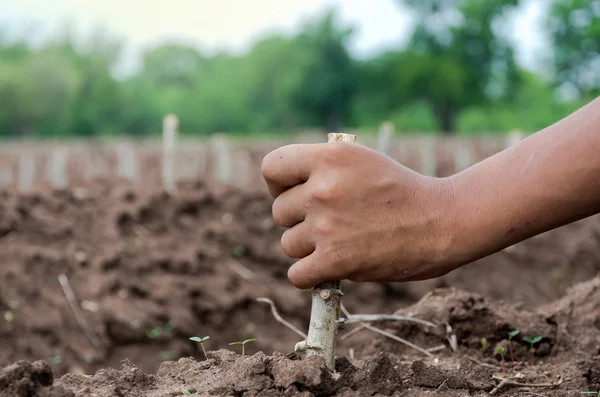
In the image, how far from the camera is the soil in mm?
1865

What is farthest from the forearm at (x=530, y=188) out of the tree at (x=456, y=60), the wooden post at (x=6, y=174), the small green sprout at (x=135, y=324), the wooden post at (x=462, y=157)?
the tree at (x=456, y=60)

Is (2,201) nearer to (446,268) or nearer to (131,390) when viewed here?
(131,390)

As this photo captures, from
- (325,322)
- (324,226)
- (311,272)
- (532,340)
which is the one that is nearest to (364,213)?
(324,226)

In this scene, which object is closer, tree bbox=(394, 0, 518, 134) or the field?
the field

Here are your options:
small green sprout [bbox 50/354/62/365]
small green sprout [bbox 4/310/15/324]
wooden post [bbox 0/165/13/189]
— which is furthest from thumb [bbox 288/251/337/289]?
wooden post [bbox 0/165/13/189]

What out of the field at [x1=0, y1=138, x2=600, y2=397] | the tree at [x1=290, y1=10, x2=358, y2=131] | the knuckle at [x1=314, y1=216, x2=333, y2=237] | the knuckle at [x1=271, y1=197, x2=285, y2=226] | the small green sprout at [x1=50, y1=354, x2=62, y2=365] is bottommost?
the small green sprout at [x1=50, y1=354, x2=62, y2=365]

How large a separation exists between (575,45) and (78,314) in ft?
134

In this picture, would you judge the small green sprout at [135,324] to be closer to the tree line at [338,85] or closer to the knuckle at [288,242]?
the knuckle at [288,242]

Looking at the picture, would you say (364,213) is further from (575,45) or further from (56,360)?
(575,45)

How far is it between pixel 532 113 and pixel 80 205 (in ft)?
186

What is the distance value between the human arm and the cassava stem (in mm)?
96

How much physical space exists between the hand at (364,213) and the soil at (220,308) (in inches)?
11.5

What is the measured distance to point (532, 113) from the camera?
58.7 meters

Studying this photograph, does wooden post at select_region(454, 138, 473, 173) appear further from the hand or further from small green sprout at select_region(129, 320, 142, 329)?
the hand
